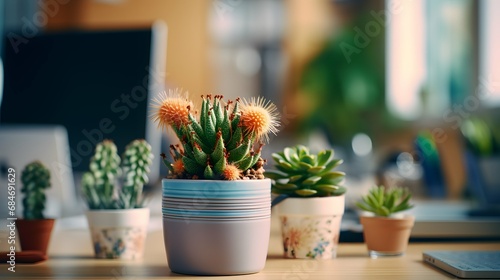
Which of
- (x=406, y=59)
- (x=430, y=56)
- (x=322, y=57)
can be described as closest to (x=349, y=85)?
(x=322, y=57)

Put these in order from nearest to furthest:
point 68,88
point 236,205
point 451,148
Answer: point 236,205
point 68,88
point 451,148

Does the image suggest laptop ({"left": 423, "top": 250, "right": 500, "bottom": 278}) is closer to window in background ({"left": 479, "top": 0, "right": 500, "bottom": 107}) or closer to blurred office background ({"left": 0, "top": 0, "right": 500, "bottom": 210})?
window in background ({"left": 479, "top": 0, "right": 500, "bottom": 107})

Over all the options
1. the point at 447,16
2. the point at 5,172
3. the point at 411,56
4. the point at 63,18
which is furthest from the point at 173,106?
the point at 63,18

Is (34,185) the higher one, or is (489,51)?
(489,51)

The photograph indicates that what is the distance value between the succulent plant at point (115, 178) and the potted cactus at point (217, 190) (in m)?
0.17

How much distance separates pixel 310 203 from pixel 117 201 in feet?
0.97

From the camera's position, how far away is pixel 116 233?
0.97 meters

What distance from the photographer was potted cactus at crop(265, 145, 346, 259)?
3.03 ft

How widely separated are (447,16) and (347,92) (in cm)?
112

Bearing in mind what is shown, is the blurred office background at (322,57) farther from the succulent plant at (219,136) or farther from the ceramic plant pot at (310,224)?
the succulent plant at (219,136)

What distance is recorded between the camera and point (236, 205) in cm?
78

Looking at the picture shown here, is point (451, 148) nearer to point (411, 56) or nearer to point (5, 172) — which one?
point (411, 56)

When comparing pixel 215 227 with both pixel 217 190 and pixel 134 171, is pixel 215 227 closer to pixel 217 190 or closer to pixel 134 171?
pixel 217 190

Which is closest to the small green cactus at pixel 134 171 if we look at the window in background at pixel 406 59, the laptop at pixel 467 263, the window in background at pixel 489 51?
the laptop at pixel 467 263
